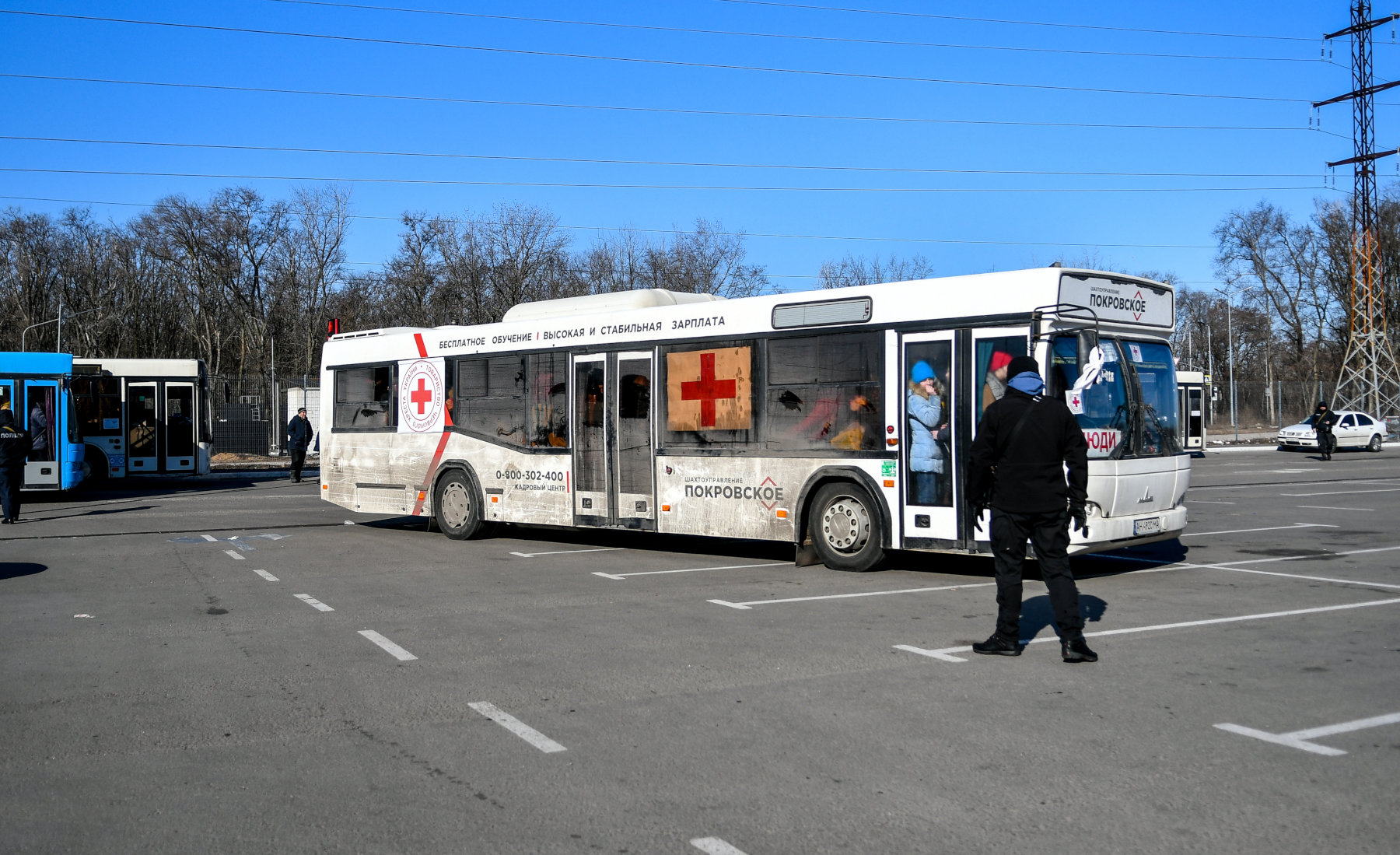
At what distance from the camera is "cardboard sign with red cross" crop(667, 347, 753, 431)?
12.9 metres

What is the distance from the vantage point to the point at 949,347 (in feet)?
36.6

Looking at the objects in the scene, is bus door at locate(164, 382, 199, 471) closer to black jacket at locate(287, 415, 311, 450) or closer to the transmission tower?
black jacket at locate(287, 415, 311, 450)

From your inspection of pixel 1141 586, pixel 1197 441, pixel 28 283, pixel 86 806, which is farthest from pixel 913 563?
pixel 28 283

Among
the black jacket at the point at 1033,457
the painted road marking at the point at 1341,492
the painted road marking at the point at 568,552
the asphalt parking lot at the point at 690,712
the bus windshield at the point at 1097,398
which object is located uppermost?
the bus windshield at the point at 1097,398

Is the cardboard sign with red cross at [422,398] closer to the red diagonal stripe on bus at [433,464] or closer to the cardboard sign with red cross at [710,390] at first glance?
the red diagonal stripe on bus at [433,464]

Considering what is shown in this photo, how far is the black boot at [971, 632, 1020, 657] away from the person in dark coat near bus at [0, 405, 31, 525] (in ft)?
53.1

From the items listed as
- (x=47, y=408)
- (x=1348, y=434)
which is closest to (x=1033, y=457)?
(x=47, y=408)

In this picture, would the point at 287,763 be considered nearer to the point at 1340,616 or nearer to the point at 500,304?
the point at 1340,616

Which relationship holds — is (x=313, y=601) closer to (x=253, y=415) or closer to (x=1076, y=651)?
(x=1076, y=651)

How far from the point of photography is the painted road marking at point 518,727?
18.2ft

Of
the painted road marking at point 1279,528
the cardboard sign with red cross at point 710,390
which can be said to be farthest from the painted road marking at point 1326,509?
the cardboard sign with red cross at point 710,390

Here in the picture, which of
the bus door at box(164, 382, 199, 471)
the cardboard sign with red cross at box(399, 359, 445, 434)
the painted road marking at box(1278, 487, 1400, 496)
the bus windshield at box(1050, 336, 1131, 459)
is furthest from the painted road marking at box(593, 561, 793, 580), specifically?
the bus door at box(164, 382, 199, 471)

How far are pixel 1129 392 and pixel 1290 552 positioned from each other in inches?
163

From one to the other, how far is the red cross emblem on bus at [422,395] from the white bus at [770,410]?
0.03m
